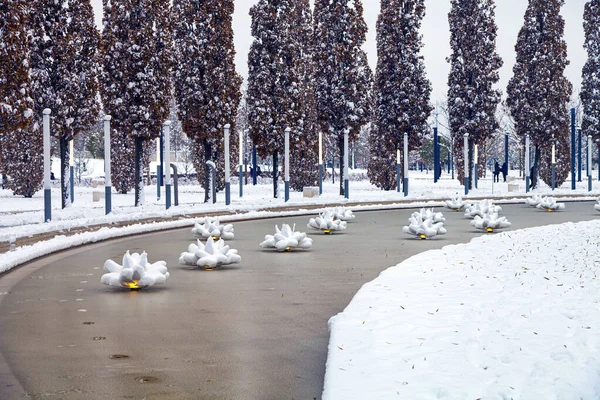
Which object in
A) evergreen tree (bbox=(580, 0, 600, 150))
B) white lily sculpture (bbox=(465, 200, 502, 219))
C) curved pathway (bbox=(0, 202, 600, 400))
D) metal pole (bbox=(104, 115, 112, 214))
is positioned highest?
evergreen tree (bbox=(580, 0, 600, 150))

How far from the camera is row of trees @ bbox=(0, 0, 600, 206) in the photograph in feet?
100

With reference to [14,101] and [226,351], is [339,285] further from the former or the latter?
[14,101]

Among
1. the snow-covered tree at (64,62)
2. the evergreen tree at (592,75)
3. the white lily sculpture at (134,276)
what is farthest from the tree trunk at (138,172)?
the evergreen tree at (592,75)

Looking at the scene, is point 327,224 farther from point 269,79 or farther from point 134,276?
point 269,79

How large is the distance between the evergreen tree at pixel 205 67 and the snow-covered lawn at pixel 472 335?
1031 inches

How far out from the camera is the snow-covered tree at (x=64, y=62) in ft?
99.2

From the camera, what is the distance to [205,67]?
120 feet

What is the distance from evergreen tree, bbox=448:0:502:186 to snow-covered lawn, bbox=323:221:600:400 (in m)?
39.8

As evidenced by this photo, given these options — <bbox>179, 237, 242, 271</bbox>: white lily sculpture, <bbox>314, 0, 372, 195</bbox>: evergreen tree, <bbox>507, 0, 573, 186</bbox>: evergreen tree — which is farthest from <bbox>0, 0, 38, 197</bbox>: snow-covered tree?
<bbox>507, 0, 573, 186</bbox>: evergreen tree

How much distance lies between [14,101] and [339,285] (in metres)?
14.5

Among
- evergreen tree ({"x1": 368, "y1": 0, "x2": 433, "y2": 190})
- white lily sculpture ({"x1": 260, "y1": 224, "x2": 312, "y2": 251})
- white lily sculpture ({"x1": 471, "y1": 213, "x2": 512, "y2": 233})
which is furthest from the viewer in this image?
evergreen tree ({"x1": 368, "y1": 0, "x2": 433, "y2": 190})

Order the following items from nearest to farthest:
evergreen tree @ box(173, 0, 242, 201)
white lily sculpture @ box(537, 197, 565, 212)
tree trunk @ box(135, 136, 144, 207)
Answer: white lily sculpture @ box(537, 197, 565, 212)
tree trunk @ box(135, 136, 144, 207)
evergreen tree @ box(173, 0, 242, 201)

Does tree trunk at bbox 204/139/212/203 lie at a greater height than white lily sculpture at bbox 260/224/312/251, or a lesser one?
greater

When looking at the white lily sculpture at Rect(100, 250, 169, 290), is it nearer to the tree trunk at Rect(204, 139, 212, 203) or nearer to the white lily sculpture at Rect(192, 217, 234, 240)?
the white lily sculpture at Rect(192, 217, 234, 240)
